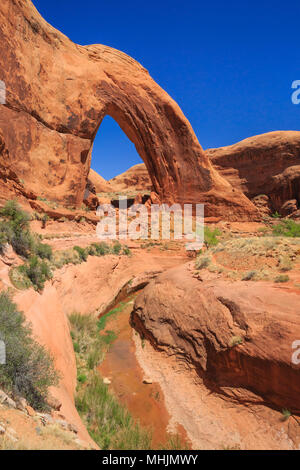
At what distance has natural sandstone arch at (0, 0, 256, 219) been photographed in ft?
49.3

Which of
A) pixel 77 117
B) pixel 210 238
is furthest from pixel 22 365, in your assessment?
pixel 77 117

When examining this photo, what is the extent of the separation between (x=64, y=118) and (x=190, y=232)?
11.8 meters

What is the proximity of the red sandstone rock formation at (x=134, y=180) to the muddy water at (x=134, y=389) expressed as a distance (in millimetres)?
45080

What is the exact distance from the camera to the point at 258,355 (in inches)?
199

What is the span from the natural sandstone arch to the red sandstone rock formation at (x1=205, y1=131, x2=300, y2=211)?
404 inches

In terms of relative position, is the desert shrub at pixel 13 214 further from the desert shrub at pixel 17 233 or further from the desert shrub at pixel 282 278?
the desert shrub at pixel 282 278

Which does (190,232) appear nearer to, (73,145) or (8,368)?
(73,145)

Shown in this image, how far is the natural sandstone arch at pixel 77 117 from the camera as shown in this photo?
49.3 ft

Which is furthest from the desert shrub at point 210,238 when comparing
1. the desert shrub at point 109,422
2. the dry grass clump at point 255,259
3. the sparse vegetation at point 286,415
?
the desert shrub at point 109,422

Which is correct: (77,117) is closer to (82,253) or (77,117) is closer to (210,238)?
(82,253)

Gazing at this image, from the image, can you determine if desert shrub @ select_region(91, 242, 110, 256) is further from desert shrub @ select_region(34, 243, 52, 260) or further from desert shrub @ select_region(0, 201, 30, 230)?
desert shrub @ select_region(0, 201, 30, 230)

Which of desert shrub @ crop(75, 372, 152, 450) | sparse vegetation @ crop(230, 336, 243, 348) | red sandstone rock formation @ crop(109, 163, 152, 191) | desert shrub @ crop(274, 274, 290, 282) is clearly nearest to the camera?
desert shrub @ crop(75, 372, 152, 450)

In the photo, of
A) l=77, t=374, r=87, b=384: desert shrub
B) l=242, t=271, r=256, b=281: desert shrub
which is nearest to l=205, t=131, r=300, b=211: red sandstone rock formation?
l=242, t=271, r=256, b=281: desert shrub
